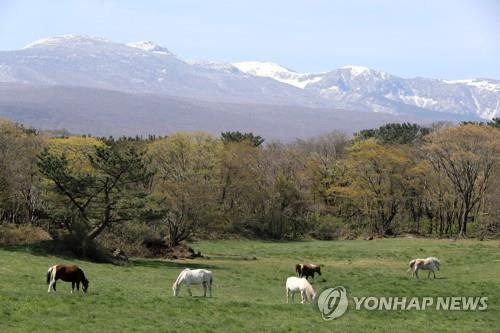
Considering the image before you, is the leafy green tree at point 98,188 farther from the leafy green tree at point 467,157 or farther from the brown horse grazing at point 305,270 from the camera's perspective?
the leafy green tree at point 467,157

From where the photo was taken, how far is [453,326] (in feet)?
73.0

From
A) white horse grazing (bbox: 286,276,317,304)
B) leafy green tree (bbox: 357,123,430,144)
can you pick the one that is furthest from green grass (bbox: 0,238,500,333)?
leafy green tree (bbox: 357,123,430,144)

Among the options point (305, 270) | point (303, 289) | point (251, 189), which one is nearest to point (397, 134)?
point (251, 189)

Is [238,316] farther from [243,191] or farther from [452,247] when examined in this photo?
[243,191]

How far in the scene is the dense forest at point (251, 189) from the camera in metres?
41.7

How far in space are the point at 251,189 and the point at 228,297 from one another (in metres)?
51.4

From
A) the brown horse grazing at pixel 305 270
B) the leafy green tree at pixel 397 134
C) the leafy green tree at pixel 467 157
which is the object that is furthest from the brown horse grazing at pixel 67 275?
the leafy green tree at pixel 397 134

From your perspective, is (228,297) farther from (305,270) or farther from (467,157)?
(467,157)

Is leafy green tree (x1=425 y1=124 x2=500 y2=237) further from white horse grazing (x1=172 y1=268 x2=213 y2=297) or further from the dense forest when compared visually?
white horse grazing (x1=172 y1=268 x2=213 y2=297)

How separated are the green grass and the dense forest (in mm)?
4773

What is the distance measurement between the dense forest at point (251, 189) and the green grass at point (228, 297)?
4773 mm

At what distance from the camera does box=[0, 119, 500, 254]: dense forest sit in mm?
41656

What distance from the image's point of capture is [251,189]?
3054 inches

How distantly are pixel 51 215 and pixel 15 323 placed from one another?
74.3 feet
